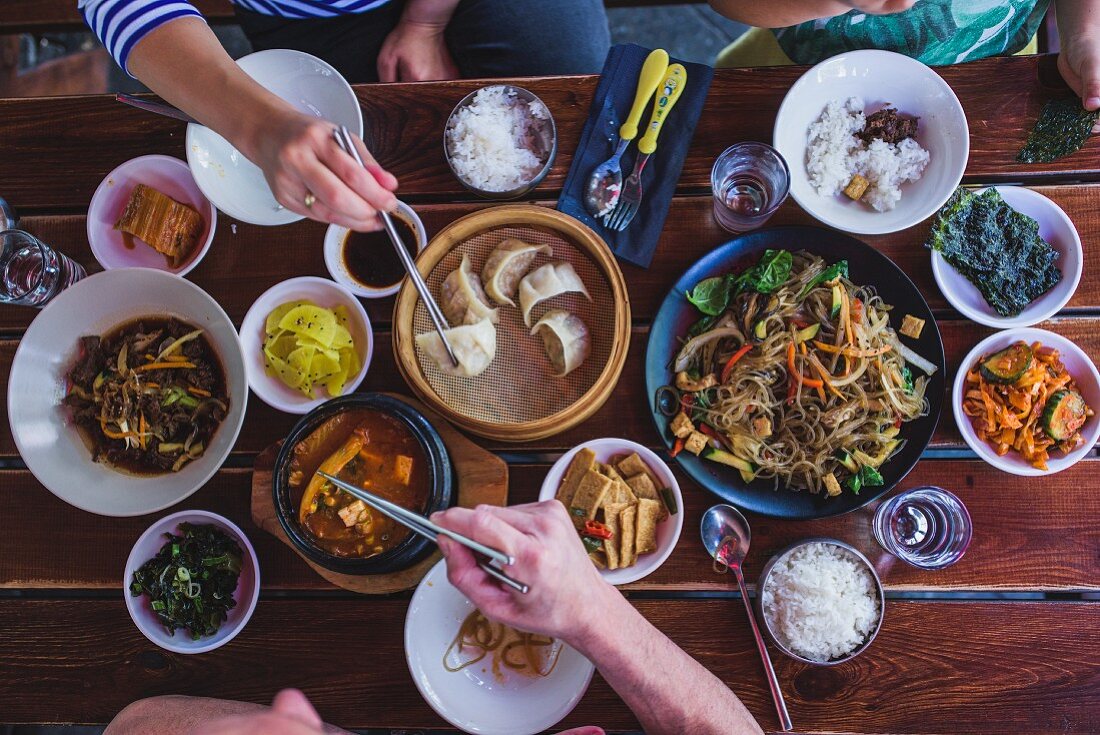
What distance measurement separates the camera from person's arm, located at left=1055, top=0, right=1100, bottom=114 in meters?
2.08

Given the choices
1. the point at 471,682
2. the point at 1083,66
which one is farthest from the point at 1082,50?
the point at 471,682

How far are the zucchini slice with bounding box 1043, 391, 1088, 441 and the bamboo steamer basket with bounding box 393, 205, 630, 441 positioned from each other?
1.18m

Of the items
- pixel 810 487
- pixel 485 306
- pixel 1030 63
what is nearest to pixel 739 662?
pixel 810 487

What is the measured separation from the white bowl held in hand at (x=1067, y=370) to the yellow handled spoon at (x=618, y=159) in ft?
3.73

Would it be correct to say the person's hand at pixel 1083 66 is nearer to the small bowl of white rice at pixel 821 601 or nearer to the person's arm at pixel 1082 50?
the person's arm at pixel 1082 50

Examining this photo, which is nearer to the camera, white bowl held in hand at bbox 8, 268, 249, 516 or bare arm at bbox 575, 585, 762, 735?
bare arm at bbox 575, 585, 762, 735

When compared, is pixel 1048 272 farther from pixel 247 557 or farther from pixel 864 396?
pixel 247 557

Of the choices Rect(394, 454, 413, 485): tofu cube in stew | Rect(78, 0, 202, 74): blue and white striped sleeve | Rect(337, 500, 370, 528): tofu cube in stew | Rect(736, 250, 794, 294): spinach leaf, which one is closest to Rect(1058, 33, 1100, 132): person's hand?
Rect(736, 250, 794, 294): spinach leaf

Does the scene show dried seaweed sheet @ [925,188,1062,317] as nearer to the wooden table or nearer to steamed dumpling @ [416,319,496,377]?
the wooden table

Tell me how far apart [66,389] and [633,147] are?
1821mm

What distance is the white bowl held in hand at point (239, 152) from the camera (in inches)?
83.6

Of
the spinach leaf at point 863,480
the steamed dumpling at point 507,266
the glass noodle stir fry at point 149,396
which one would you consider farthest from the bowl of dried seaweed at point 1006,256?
the glass noodle stir fry at point 149,396

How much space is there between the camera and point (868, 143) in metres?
2.18

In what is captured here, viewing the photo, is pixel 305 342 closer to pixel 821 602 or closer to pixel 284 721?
pixel 284 721
